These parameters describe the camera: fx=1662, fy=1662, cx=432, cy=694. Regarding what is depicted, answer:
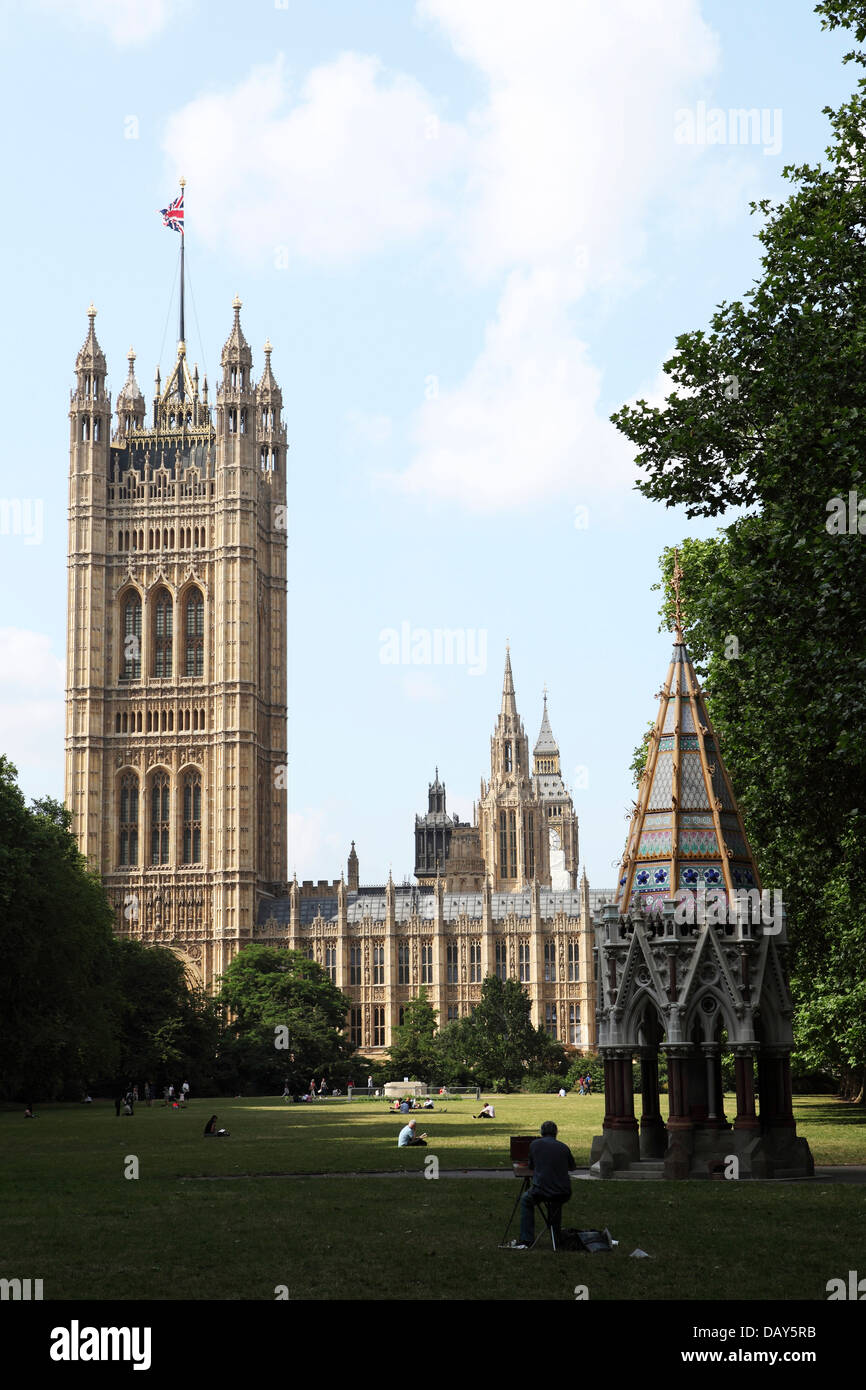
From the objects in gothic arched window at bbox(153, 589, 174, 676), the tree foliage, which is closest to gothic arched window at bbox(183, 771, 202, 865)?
gothic arched window at bbox(153, 589, 174, 676)

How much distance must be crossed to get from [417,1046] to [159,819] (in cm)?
3624

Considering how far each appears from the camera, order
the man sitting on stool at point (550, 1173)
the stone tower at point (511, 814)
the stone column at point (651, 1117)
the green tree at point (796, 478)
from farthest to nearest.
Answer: the stone tower at point (511, 814) < the stone column at point (651, 1117) < the green tree at point (796, 478) < the man sitting on stool at point (550, 1173)

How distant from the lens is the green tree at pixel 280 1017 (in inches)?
3602

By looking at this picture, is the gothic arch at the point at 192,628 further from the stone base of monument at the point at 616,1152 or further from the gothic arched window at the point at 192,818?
the stone base of monument at the point at 616,1152

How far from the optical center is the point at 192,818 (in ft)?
420

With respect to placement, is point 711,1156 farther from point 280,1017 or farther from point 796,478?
point 280,1017

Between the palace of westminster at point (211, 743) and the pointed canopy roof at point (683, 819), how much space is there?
100.0 m

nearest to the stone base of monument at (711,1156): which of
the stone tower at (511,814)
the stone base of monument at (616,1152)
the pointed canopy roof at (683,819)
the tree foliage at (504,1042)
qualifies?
the stone base of monument at (616,1152)

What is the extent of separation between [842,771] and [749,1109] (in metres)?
5.86

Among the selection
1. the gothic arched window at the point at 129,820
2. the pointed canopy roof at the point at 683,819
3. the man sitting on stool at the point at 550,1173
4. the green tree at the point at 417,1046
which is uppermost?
the gothic arched window at the point at 129,820

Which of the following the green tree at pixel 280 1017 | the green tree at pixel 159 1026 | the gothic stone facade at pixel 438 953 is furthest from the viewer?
the gothic stone facade at pixel 438 953

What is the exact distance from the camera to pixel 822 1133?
3969cm

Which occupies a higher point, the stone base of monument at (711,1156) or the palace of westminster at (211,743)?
the palace of westminster at (211,743)

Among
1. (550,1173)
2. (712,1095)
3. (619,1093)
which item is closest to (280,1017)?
(619,1093)
